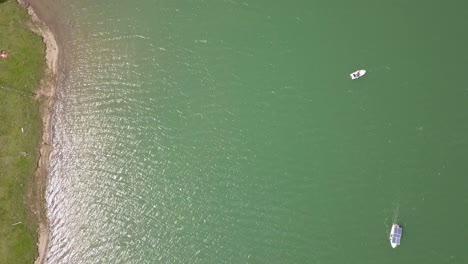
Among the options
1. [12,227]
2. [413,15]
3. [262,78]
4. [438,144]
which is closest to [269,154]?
[262,78]

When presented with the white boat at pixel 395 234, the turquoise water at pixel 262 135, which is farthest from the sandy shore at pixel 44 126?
the white boat at pixel 395 234

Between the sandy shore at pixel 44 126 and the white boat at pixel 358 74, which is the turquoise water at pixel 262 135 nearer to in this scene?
the white boat at pixel 358 74

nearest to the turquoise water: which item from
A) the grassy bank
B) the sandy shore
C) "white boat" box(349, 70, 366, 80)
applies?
"white boat" box(349, 70, 366, 80)

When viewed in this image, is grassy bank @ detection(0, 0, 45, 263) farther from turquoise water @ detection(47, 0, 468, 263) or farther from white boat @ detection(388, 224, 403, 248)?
white boat @ detection(388, 224, 403, 248)

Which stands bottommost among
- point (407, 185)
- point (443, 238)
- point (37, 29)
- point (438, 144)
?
point (443, 238)

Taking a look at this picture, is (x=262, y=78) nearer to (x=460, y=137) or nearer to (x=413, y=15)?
(x=413, y=15)
